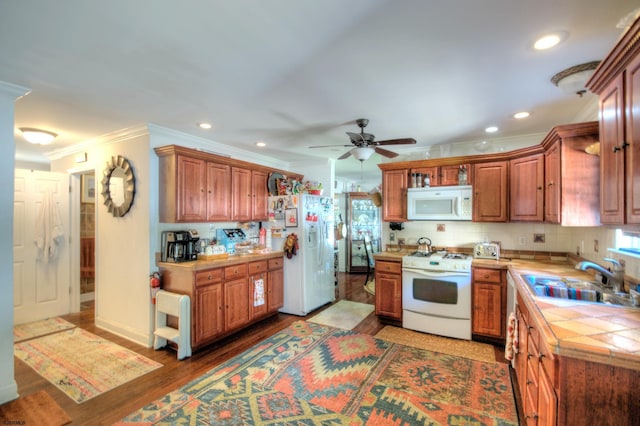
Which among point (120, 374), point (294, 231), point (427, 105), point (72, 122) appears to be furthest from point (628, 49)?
point (72, 122)

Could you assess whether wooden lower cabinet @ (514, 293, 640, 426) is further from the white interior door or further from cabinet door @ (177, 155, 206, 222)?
the white interior door

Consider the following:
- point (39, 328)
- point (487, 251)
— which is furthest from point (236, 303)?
point (487, 251)

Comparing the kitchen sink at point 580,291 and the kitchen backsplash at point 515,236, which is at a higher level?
the kitchen backsplash at point 515,236

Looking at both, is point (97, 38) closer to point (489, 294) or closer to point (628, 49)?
point (628, 49)

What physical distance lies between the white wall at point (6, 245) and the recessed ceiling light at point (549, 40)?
12.2ft

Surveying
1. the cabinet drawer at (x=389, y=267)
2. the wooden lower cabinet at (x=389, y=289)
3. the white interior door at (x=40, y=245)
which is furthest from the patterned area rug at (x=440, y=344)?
the white interior door at (x=40, y=245)

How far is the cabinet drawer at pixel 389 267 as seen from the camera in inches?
151

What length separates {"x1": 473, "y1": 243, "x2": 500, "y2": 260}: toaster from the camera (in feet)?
12.1

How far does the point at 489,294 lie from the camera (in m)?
3.35

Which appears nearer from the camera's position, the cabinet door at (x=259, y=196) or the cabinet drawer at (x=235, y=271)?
the cabinet drawer at (x=235, y=271)

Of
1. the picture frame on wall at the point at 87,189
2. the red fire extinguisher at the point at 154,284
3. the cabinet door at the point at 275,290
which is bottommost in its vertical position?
the cabinet door at the point at 275,290

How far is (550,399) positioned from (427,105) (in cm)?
237

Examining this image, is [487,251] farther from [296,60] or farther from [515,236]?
[296,60]

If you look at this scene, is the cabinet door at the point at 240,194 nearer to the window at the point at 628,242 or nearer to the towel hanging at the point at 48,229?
the towel hanging at the point at 48,229
